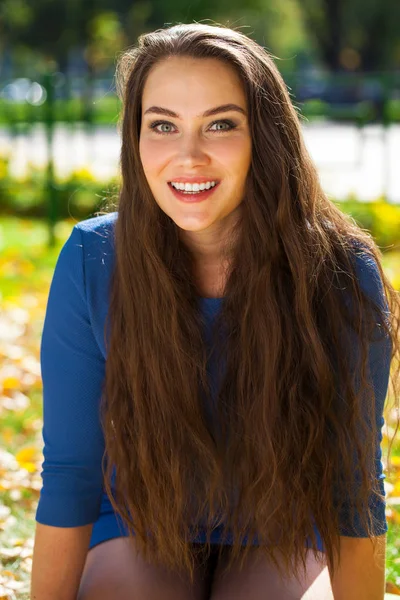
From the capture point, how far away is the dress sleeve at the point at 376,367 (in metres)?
2.06

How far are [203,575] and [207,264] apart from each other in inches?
28.8

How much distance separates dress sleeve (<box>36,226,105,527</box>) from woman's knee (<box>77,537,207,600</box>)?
0.43ft

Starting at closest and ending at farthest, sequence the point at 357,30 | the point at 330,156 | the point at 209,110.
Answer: the point at 209,110
the point at 330,156
the point at 357,30

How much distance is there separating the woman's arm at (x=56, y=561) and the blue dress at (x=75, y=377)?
0.03m

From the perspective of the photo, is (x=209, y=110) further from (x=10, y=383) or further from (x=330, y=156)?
(x=330, y=156)

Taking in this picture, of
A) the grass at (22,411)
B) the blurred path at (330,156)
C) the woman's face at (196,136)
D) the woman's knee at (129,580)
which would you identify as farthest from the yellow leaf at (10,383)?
the blurred path at (330,156)

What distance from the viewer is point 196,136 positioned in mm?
2035

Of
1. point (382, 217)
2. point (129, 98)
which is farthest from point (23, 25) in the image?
point (129, 98)

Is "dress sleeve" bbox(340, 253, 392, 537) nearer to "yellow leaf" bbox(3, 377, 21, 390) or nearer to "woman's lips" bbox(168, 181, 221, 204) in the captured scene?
"woman's lips" bbox(168, 181, 221, 204)

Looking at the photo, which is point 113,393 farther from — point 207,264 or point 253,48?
point 253,48

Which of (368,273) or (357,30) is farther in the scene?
(357,30)

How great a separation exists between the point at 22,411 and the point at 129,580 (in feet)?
6.46

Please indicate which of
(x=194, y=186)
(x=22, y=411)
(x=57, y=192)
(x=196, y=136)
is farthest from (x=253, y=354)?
(x=57, y=192)

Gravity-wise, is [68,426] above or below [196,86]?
below
